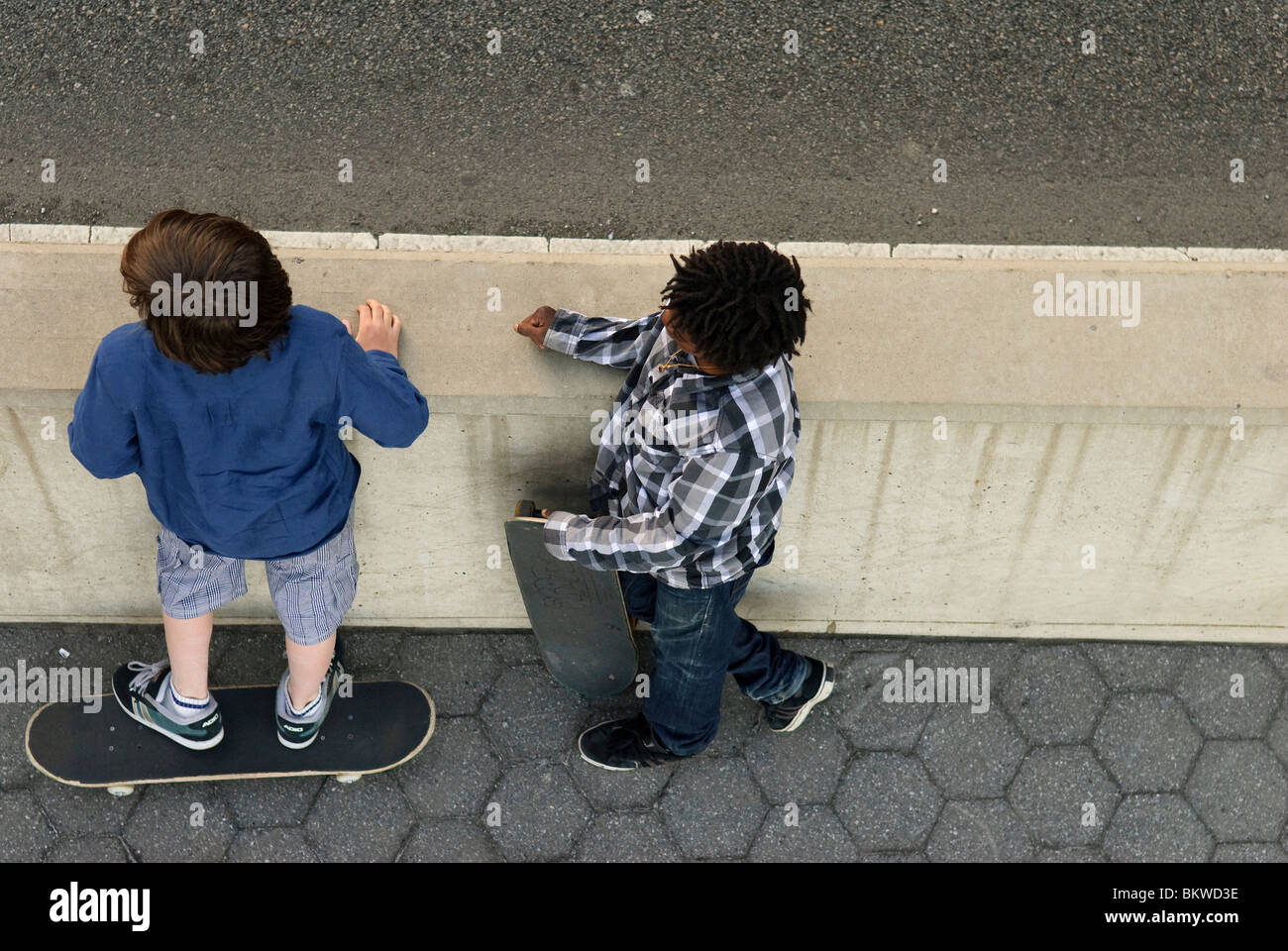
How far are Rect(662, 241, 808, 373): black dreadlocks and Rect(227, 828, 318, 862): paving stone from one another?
6.26 feet

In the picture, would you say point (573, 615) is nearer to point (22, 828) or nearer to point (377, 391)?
point (377, 391)

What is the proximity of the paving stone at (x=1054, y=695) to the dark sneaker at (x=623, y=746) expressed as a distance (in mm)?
1067

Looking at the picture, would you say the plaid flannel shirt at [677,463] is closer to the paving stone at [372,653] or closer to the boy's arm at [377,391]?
the boy's arm at [377,391]

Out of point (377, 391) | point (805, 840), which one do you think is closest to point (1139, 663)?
point (805, 840)

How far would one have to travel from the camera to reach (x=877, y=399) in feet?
7.89

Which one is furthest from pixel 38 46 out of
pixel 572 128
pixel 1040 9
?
pixel 1040 9

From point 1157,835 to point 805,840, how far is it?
3.32ft

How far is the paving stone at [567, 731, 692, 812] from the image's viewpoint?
307 cm

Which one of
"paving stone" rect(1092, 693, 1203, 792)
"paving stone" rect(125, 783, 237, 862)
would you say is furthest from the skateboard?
"paving stone" rect(1092, 693, 1203, 792)

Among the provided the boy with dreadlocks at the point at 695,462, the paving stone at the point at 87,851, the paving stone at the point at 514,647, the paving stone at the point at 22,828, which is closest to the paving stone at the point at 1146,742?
the boy with dreadlocks at the point at 695,462

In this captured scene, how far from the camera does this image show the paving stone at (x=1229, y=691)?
3.17 meters

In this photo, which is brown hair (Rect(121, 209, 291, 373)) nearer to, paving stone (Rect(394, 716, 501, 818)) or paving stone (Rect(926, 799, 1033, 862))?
paving stone (Rect(394, 716, 501, 818))

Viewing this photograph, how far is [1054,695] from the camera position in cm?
320

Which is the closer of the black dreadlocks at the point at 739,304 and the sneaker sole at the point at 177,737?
the black dreadlocks at the point at 739,304
